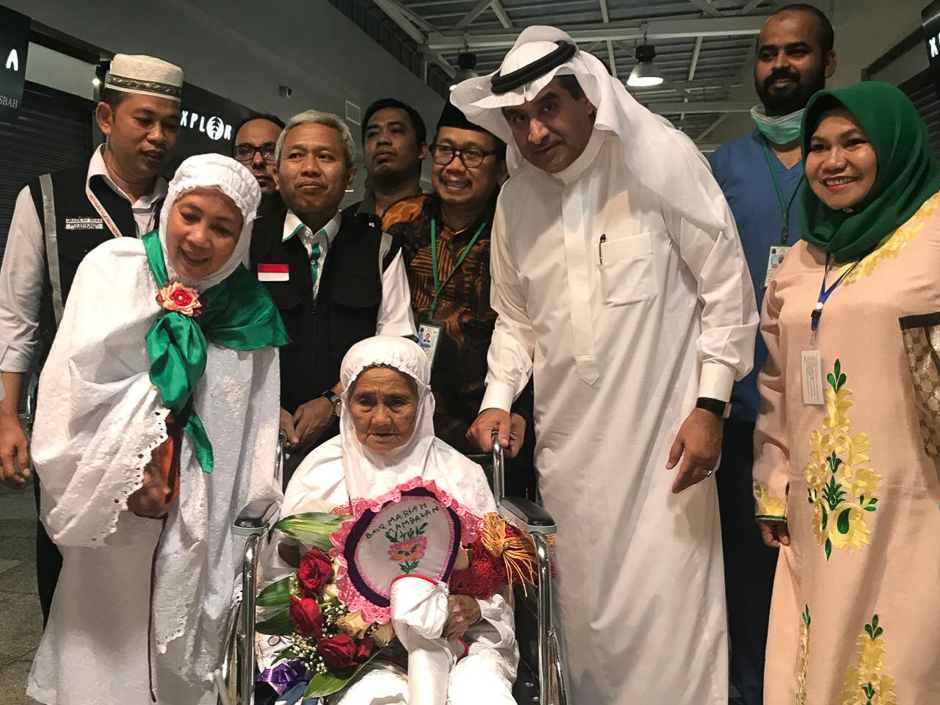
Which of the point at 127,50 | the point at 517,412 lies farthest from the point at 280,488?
the point at 127,50

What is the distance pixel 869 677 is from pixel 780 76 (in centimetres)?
183

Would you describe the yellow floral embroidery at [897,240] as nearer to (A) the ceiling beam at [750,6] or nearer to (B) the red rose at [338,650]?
(B) the red rose at [338,650]

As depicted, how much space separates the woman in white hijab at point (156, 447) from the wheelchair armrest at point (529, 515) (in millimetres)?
649

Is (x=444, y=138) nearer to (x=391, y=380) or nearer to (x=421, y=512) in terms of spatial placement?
(x=391, y=380)

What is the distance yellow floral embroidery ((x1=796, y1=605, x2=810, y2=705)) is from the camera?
1951 mm

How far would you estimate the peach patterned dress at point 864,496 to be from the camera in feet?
5.72

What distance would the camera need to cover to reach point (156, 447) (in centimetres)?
191

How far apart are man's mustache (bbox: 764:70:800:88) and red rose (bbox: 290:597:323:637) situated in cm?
215

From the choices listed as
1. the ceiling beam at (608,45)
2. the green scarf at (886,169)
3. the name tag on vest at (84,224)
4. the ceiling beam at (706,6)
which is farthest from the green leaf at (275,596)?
the ceiling beam at (706,6)

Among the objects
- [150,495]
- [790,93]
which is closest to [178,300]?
[150,495]

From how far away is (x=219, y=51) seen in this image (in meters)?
6.17

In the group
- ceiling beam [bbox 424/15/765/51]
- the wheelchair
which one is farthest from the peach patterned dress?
ceiling beam [bbox 424/15/765/51]

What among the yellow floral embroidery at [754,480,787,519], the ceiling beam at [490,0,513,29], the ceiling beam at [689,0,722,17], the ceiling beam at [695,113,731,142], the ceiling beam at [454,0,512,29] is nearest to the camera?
the yellow floral embroidery at [754,480,787,519]

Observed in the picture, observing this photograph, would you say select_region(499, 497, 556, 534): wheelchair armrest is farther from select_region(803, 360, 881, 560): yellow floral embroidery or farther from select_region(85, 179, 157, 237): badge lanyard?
select_region(85, 179, 157, 237): badge lanyard
